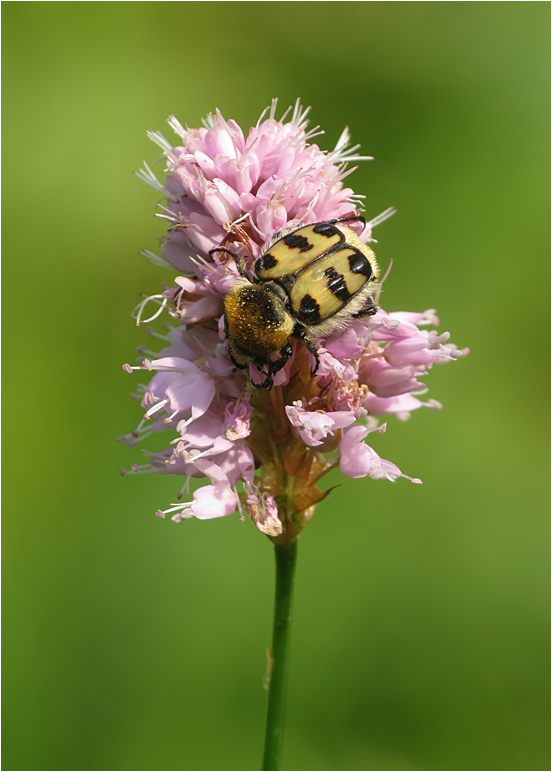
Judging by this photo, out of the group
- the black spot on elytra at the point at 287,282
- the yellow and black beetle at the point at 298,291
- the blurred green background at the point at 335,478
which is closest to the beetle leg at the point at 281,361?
the yellow and black beetle at the point at 298,291

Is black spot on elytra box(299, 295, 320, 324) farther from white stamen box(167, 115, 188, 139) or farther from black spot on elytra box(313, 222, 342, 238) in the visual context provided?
white stamen box(167, 115, 188, 139)

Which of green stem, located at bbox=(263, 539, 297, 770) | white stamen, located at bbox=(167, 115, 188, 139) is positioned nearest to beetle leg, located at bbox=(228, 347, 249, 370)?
green stem, located at bbox=(263, 539, 297, 770)

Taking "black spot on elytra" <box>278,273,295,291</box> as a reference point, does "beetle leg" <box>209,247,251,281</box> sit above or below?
above

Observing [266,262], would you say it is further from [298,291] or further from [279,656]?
[279,656]

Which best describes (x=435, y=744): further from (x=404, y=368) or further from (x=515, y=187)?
(x=515, y=187)

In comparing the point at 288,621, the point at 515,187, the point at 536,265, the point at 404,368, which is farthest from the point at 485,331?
the point at 288,621
